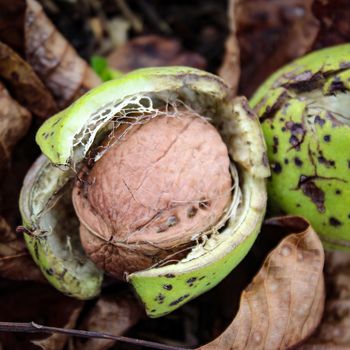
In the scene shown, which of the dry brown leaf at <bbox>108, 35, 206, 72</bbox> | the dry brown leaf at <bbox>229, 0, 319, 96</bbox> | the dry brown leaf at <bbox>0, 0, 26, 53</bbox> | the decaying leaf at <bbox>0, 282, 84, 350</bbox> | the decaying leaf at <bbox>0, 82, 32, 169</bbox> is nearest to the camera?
the decaying leaf at <bbox>0, 282, 84, 350</bbox>

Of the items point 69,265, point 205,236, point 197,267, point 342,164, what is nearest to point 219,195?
point 205,236

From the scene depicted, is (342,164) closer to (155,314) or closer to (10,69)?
(155,314)

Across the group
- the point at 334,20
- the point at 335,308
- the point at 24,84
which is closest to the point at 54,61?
the point at 24,84

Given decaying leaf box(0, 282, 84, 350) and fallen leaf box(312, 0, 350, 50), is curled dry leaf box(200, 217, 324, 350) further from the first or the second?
fallen leaf box(312, 0, 350, 50)

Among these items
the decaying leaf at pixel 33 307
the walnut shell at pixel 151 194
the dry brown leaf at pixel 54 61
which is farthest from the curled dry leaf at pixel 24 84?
the decaying leaf at pixel 33 307

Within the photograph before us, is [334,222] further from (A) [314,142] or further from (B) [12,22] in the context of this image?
(B) [12,22]

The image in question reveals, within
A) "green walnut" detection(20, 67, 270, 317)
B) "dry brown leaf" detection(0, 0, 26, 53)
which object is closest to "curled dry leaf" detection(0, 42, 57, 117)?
"dry brown leaf" detection(0, 0, 26, 53)

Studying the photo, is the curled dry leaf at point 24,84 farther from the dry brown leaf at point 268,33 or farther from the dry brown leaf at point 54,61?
the dry brown leaf at point 268,33
